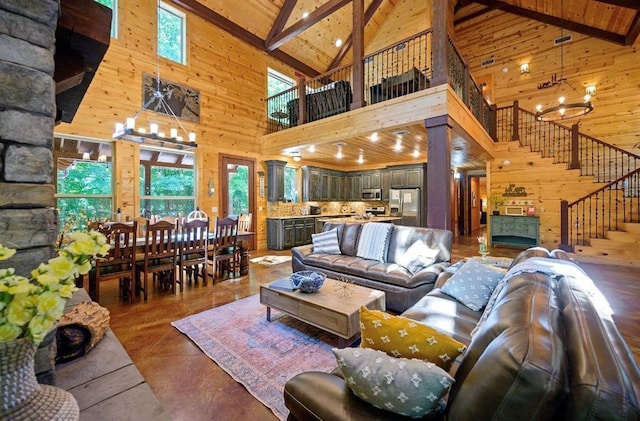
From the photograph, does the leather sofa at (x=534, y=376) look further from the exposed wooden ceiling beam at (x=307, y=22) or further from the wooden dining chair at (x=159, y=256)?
the exposed wooden ceiling beam at (x=307, y=22)

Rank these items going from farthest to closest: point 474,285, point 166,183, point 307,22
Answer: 1. point 307,22
2. point 166,183
3. point 474,285

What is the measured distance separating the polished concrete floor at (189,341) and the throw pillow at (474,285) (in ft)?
4.66

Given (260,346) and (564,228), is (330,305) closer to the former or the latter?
(260,346)

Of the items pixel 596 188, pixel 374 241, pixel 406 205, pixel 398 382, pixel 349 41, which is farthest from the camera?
pixel 349 41

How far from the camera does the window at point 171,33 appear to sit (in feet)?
18.4

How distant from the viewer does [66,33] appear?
146 centimetres

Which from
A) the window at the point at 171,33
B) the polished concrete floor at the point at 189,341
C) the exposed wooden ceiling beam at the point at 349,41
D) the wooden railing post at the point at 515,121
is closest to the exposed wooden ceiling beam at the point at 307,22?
the window at the point at 171,33

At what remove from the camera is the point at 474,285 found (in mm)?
2270

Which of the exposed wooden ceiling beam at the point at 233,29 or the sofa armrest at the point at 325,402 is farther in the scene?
the exposed wooden ceiling beam at the point at 233,29

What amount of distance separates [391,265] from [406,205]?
5062mm

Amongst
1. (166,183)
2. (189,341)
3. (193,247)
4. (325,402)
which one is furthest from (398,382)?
(166,183)

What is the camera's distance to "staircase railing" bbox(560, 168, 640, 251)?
5758 mm

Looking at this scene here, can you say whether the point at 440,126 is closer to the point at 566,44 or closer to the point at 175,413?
the point at 175,413

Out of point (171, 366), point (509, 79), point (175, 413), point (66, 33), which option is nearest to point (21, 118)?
point (66, 33)
